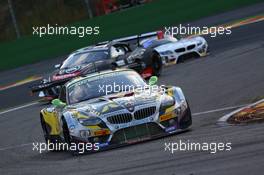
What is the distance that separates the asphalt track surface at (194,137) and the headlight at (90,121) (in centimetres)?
53

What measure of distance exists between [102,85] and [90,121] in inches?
52.3

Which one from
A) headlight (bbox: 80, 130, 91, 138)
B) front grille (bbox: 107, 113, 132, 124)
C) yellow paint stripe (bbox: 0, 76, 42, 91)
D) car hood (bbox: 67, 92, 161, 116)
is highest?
car hood (bbox: 67, 92, 161, 116)

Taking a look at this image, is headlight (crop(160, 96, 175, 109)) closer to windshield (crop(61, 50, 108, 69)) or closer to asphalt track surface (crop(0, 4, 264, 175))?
asphalt track surface (crop(0, 4, 264, 175))

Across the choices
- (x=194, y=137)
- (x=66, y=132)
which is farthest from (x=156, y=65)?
(x=194, y=137)

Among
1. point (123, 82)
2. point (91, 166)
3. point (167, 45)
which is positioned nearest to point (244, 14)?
point (167, 45)

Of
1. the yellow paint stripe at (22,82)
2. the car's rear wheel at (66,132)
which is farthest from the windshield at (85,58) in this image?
the car's rear wheel at (66,132)

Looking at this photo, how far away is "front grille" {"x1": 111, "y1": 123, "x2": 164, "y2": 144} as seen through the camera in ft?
38.0

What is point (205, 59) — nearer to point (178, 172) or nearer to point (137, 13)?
point (137, 13)

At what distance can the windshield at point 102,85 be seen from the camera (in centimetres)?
1281

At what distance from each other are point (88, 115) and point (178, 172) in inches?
145

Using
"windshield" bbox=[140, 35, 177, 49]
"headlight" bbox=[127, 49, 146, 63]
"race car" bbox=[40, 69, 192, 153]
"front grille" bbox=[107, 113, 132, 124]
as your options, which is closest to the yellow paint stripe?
"windshield" bbox=[140, 35, 177, 49]

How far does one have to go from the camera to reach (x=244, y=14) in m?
30.6

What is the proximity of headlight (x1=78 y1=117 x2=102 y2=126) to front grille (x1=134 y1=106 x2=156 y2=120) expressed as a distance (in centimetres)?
51

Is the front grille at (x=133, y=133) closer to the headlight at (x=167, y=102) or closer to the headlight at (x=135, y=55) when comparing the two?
the headlight at (x=167, y=102)
